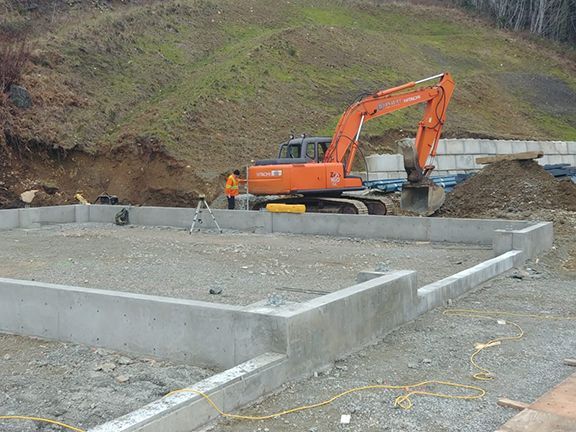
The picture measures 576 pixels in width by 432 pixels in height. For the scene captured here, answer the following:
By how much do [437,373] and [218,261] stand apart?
6.85m

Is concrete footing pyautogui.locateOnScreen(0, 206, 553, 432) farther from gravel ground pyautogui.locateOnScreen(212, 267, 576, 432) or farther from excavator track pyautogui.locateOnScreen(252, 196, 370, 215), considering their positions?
excavator track pyautogui.locateOnScreen(252, 196, 370, 215)

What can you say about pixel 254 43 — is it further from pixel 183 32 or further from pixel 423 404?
pixel 423 404

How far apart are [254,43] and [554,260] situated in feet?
74.7

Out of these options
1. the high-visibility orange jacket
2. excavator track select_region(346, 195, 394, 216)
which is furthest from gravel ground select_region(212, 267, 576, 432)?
the high-visibility orange jacket

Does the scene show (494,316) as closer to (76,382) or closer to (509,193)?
(76,382)

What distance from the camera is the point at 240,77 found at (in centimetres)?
2753

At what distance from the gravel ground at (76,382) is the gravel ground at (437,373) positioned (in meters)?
0.94

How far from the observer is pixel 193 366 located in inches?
233

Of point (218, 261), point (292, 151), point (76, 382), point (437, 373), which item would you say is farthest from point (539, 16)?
point (76, 382)

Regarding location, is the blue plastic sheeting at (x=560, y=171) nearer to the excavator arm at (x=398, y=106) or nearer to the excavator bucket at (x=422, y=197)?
the excavator arm at (x=398, y=106)

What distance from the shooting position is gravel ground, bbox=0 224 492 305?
9625mm

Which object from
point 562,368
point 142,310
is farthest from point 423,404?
point 142,310

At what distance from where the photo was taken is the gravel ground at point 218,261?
9625 millimetres

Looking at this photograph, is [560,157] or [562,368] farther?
[560,157]
